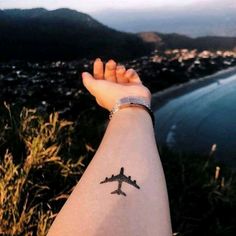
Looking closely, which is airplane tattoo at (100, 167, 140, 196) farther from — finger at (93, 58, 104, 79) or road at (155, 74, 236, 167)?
road at (155, 74, 236, 167)

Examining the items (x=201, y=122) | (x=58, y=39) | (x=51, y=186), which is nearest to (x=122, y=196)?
(x=51, y=186)

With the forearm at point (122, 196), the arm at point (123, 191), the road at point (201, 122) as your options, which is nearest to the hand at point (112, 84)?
the arm at point (123, 191)

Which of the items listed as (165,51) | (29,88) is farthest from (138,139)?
(165,51)

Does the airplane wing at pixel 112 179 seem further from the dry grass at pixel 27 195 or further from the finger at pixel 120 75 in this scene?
the dry grass at pixel 27 195

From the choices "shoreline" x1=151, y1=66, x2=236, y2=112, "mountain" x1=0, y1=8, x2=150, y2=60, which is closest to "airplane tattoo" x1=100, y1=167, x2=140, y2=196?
"shoreline" x1=151, y1=66, x2=236, y2=112

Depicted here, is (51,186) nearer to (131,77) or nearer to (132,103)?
(131,77)

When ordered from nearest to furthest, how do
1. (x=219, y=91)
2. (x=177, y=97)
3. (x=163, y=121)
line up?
(x=163, y=121) < (x=177, y=97) < (x=219, y=91)

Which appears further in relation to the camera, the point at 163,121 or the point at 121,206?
the point at 163,121

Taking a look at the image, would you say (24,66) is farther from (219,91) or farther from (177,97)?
(219,91)
